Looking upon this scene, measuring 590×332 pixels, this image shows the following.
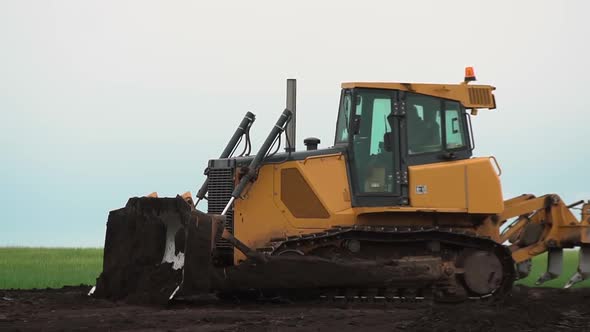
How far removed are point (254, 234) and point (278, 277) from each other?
114cm

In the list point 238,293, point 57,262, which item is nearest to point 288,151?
point 238,293

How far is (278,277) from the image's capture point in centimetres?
1391

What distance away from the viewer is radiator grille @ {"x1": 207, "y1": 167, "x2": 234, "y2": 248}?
590 inches

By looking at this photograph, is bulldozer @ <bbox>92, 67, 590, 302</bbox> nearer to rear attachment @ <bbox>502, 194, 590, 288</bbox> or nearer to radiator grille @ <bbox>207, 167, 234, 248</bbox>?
radiator grille @ <bbox>207, 167, 234, 248</bbox>

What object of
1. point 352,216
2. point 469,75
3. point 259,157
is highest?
point 469,75

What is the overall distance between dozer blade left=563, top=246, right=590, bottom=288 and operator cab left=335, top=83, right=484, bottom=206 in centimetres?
314

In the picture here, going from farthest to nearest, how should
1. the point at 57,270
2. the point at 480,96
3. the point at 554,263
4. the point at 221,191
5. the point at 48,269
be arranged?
1. the point at 48,269
2. the point at 57,270
3. the point at 554,263
4. the point at 480,96
5. the point at 221,191

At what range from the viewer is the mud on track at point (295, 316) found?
1140cm

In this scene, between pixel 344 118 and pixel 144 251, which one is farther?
pixel 344 118

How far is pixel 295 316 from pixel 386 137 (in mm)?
3672

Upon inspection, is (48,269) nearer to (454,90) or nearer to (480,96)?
(454,90)

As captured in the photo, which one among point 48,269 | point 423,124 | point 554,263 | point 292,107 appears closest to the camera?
point 423,124

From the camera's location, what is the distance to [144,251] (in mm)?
14250

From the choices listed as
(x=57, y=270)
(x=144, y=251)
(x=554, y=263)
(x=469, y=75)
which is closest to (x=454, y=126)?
(x=469, y=75)
